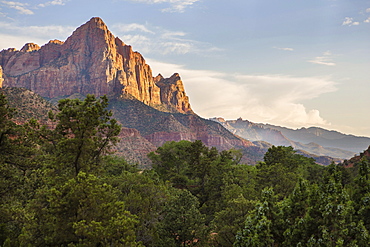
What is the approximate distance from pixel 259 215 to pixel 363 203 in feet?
19.1

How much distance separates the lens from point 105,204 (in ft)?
50.6

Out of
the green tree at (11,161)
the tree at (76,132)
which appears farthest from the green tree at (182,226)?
the green tree at (11,161)

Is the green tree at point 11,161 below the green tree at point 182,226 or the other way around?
the other way around

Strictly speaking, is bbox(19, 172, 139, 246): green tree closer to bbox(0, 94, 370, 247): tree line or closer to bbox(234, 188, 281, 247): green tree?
bbox(0, 94, 370, 247): tree line

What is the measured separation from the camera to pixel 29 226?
15.1 metres

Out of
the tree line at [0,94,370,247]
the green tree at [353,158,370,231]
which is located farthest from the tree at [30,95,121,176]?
the green tree at [353,158,370,231]

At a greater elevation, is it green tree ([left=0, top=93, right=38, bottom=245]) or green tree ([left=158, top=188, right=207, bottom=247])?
green tree ([left=0, top=93, right=38, bottom=245])

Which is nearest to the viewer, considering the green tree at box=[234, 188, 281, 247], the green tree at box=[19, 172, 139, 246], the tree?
the green tree at box=[19, 172, 139, 246]

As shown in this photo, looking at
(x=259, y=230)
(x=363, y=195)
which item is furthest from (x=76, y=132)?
(x=363, y=195)

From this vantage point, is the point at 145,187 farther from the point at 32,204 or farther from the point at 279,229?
the point at 279,229

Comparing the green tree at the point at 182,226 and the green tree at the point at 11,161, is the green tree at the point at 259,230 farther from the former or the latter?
the green tree at the point at 11,161

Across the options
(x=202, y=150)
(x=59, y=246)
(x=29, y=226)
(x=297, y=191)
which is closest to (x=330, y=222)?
(x=297, y=191)

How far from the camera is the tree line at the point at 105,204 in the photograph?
46.5ft

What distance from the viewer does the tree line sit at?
558 inches
